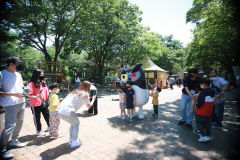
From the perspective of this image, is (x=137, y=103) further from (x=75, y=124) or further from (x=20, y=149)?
(x=20, y=149)

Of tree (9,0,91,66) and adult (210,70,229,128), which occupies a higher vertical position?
tree (9,0,91,66)

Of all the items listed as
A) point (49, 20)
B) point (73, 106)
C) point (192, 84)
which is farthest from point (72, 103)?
point (49, 20)

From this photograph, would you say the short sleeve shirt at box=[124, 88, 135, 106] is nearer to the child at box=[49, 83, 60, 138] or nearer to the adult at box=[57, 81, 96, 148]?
the adult at box=[57, 81, 96, 148]

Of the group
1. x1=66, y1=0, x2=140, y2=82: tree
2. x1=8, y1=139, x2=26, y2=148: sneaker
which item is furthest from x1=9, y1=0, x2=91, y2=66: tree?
x1=8, y1=139, x2=26, y2=148: sneaker

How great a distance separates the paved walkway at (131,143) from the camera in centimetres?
304

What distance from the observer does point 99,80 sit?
21438 millimetres

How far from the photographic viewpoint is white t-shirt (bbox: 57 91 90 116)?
3.16 m

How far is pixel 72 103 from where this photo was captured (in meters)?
3.23

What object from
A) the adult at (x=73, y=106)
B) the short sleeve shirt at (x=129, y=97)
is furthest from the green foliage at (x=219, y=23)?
the adult at (x=73, y=106)

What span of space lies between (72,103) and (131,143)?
1793mm

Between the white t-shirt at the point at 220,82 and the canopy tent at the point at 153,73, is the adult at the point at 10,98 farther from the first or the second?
the canopy tent at the point at 153,73

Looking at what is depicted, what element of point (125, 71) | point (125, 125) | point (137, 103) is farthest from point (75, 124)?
point (125, 71)

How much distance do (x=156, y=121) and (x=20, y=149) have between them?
4209mm

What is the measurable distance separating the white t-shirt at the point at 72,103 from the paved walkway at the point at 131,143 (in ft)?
3.05
